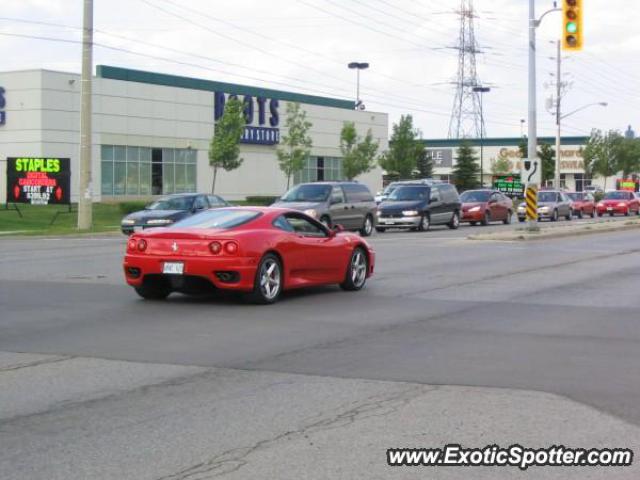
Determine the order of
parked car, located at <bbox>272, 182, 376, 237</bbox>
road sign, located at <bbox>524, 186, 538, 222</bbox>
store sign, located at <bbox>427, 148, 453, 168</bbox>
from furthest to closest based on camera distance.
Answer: store sign, located at <bbox>427, 148, 453, 168</bbox> < road sign, located at <bbox>524, 186, 538, 222</bbox> < parked car, located at <bbox>272, 182, 376, 237</bbox>

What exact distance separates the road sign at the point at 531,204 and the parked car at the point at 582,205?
2293 cm

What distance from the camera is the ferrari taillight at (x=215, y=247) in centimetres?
1314

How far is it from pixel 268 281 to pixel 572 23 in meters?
15.9

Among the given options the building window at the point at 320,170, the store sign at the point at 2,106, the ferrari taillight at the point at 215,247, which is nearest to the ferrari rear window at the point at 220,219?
the ferrari taillight at the point at 215,247

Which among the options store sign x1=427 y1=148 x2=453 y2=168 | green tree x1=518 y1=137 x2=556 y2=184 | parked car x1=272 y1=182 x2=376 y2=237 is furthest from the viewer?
store sign x1=427 y1=148 x2=453 y2=168

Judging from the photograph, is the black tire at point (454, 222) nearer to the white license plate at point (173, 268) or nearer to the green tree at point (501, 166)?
the white license plate at point (173, 268)

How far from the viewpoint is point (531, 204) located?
3216 cm

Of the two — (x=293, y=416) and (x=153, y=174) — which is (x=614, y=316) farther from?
(x=153, y=174)

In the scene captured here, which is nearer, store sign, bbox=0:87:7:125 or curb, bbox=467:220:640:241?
curb, bbox=467:220:640:241

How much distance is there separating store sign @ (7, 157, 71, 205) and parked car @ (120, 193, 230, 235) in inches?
368

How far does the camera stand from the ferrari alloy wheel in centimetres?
1332

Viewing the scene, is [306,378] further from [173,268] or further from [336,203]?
[336,203]

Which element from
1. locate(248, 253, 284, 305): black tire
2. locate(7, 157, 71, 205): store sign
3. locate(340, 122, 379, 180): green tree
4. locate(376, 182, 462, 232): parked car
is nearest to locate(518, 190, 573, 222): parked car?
locate(376, 182, 462, 232): parked car

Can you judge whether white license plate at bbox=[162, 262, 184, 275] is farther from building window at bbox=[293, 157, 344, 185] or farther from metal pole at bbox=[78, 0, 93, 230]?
building window at bbox=[293, 157, 344, 185]
